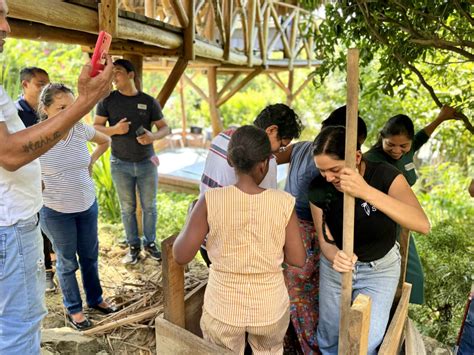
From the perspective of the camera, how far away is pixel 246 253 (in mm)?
1585

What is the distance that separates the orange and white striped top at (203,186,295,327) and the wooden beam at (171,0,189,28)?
2623mm

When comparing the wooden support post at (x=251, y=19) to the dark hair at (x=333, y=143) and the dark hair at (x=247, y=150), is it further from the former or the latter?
the dark hair at (x=247, y=150)

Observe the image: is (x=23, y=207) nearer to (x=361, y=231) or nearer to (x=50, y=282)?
(x=361, y=231)

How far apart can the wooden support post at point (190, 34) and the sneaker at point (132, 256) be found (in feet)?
6.64

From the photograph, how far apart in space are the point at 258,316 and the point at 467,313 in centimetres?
152

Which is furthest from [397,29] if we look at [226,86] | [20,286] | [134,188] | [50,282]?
[226,86]

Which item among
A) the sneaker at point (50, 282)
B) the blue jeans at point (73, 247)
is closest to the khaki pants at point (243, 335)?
the blue jeans at point (73, 247)

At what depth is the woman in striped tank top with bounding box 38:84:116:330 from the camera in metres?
2.41

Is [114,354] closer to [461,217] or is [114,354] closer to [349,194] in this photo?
[349,194]

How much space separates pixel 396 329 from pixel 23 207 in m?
1.75

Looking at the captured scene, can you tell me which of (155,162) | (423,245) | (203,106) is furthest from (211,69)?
(203,106)

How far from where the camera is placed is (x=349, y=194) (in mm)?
1472

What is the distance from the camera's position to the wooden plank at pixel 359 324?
1.35 metres

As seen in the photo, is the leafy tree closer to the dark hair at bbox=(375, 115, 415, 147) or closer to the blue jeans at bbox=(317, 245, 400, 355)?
the dark hair at bbox=(375, 115, 415, 147)
